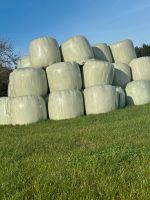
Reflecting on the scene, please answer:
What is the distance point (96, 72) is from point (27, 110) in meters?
2.94

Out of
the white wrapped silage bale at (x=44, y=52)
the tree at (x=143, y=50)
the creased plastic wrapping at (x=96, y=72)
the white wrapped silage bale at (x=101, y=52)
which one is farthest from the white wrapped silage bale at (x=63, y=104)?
the tree at (x=143, y=50)

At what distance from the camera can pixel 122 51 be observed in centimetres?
1823

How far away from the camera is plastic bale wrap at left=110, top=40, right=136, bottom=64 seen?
18.2 metres

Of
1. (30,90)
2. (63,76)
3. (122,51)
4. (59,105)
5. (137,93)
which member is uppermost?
(122,51)

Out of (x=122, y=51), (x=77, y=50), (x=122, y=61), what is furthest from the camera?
(x=122, y=61)

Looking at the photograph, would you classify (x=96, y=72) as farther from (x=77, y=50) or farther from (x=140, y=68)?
(x=140, y=68)

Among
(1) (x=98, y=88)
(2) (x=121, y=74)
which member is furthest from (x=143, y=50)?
(1) (x=98, y=88)

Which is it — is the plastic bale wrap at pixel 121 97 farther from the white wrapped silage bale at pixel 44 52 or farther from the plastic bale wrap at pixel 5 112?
the plastic bale wrap at pixel 5 112

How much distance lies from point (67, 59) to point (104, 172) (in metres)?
11.8

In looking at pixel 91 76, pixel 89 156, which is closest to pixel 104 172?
pixel 89 156

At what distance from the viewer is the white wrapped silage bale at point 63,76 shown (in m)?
14.6

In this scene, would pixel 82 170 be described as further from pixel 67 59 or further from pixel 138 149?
pixel 67 59

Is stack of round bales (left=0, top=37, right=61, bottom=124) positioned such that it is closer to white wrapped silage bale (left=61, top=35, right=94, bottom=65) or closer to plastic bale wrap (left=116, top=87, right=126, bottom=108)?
white wrapped silage bale (left=61, top=35, right=94, bottom=65)

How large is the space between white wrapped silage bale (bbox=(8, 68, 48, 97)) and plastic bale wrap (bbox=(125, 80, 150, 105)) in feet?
12.8
